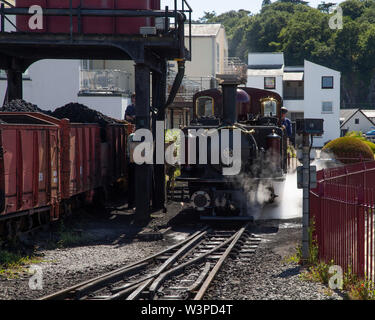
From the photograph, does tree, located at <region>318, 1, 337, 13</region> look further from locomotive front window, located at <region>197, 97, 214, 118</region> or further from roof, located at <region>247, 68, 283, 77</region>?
locomotive front window, located at <region>197, 97, 214, 118</region>

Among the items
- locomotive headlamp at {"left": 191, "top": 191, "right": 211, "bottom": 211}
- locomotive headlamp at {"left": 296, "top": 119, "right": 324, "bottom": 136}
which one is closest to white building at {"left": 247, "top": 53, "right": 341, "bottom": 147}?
locomotive headlamp at {"left": 191, "top": 191, "right": 211, "bottom": 211}

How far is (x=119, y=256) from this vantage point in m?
11.5

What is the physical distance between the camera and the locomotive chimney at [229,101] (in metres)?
15.6

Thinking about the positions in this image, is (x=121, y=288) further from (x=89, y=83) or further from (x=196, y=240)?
(x=89, y=83)

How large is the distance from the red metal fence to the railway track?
1.66 meters

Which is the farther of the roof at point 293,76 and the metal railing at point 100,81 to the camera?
the roof at point 293,76

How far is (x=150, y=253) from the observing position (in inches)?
465

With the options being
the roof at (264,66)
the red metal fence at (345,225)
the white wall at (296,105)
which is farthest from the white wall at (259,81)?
the red metal fence at (345,225)

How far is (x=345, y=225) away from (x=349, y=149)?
72.6 ft

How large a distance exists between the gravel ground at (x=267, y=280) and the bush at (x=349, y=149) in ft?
59.7

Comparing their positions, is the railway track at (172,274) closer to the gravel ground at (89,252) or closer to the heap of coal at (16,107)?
the gravel ground at (89,252)

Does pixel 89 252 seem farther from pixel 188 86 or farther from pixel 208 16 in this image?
pixel 208 16

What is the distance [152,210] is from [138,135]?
9.91 ft
